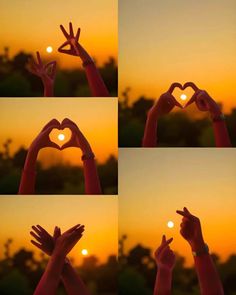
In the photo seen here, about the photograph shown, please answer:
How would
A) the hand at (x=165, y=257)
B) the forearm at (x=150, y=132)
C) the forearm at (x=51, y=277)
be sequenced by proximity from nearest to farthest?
the forearm at (x=51, y=277), the hand at (x=165, y=257), the forearm at (x=150, y=132)

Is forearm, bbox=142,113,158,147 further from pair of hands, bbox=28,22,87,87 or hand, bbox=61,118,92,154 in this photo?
pair of hands, bbox=28,22,87,87

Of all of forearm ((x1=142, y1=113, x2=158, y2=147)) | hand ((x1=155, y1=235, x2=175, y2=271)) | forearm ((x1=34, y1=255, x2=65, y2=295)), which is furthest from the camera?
forearm ((x1=142, y1=113, x2=158, y2=147))

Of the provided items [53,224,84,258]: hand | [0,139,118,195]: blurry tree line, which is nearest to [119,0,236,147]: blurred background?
[0,139,118,195]: blurry tree line

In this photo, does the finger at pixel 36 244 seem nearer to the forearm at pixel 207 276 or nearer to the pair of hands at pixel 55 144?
the pair of hands at pixel 55 144

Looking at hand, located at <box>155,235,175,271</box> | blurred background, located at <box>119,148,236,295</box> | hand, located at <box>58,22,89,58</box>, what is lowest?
hand, located at <box>155,235,175,271</box>

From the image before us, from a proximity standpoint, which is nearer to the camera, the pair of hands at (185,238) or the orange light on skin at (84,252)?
the pair of hands at (185,238)

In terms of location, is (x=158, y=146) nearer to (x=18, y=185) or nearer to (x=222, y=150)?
(x=222, y=150)

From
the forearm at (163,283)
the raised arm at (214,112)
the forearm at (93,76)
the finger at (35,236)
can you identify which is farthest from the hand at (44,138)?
the forearm at (163,283)
